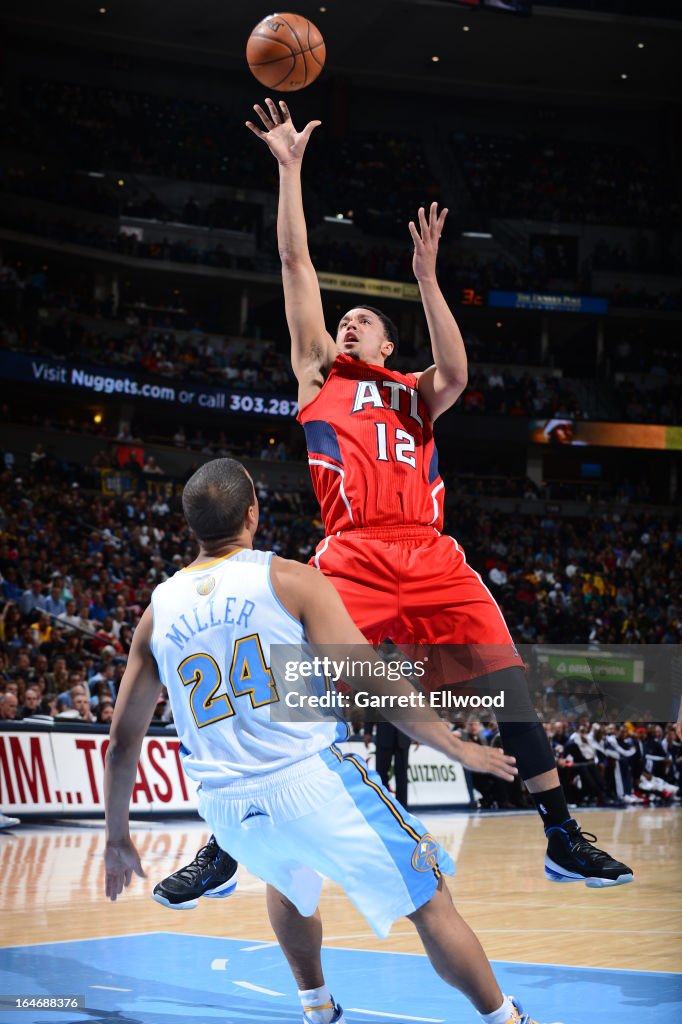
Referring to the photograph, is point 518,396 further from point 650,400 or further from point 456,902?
point 456,902

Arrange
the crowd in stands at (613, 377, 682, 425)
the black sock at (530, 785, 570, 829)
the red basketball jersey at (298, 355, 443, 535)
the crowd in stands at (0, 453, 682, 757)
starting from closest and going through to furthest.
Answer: the black sock at (530, 785, 570, 829), the red basketball jersey at (298, 355, 443, 535), the crowd in stands at (0, 453, 682, 757), the crowd in stands at (613, 377, 682, 425)

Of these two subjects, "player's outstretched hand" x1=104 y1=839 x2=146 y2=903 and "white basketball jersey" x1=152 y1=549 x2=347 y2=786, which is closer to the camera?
"white basketball jersey" x1=152 y1=549 x2=347 y2=786

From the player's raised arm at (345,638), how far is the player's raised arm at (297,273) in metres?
1.59

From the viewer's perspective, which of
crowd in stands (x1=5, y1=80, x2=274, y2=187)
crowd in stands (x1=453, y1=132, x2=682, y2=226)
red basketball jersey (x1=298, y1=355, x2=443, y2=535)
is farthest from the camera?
crowd in stands (x1=453, y1=132, x2=682, y2=226)

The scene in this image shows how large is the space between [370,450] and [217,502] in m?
1.30

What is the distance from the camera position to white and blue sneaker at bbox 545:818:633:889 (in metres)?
4.54

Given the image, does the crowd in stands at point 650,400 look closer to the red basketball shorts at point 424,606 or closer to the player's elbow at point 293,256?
the player's elbow at point 293,256

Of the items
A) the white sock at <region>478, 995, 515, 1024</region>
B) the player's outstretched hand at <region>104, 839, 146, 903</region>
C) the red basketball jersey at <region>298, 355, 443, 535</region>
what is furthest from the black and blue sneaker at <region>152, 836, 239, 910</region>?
the red basketball jersey at <region>298, 355, 443, 535</region>

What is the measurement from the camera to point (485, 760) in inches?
156

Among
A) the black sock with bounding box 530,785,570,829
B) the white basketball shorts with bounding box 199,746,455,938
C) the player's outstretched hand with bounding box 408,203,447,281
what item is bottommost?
the black sock with bounding box 530,785,570,829

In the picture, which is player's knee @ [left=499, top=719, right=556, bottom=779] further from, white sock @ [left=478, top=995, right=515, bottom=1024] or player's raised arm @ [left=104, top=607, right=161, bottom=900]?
player's raised arm @ [left=104, top=607, right=161, bottom=900]

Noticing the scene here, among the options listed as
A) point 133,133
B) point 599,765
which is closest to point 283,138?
point 599,765

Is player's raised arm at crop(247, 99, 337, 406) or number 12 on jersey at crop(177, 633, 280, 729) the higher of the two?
player's raised arm at crop(247, 99, 337, 406)

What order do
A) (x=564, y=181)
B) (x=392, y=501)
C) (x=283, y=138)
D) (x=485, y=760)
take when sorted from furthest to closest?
1. (x=564, y=181)
2. (x=283, y=138)
3. (x=392, y=501)
4. (x=485, y=760)
